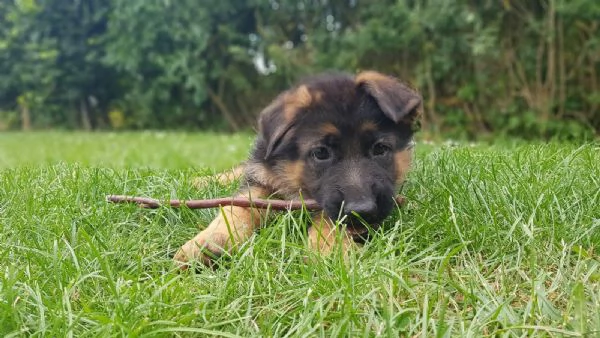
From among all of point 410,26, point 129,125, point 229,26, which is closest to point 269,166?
point 410,26

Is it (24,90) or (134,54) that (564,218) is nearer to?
(134,54)

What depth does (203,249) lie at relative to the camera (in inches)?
101

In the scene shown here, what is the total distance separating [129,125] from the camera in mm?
24281

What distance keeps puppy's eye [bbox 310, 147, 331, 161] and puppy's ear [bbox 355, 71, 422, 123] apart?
39 cm

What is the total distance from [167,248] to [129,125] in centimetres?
2247

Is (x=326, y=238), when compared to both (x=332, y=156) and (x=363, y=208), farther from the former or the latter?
(x=332, y=156)

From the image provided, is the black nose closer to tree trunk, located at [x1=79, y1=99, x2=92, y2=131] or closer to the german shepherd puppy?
the german shepherd puppy

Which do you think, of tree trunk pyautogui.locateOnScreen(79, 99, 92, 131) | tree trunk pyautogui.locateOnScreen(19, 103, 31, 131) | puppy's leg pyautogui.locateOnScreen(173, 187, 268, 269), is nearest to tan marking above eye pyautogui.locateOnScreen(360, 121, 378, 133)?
puppy's leg pyautogui.locateOnScreen(173, 187, 268, 269)

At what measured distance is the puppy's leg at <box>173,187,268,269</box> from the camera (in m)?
2.65

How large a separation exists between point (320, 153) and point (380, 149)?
0.35m

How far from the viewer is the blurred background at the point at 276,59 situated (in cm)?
1091

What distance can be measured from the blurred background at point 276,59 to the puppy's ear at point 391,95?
3.20m

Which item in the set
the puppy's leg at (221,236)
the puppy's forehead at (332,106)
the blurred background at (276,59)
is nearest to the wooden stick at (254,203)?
the puppy's leg at (221,236)

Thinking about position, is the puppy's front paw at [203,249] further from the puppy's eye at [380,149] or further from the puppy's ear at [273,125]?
the puppy's eye at [380,149]
